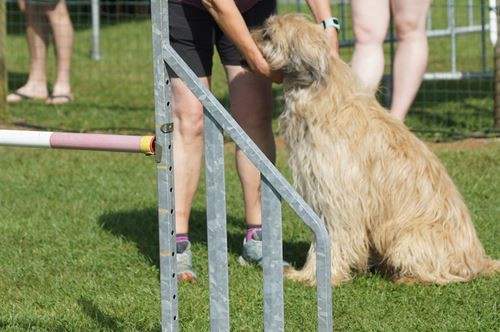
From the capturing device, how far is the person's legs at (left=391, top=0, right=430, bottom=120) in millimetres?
5617

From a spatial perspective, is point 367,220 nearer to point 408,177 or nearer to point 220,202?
point 408,177

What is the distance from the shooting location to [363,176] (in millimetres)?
4383

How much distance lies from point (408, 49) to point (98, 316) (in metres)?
2.56

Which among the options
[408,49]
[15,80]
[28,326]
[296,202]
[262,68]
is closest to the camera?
[296,202]

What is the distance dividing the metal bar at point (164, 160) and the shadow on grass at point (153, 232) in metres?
1.68

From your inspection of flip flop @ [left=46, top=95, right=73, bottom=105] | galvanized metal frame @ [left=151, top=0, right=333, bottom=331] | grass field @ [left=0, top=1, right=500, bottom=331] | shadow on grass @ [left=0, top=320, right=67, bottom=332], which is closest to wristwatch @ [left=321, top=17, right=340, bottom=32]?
grass field @ [left=0, top=1, right=500, bottom=331]

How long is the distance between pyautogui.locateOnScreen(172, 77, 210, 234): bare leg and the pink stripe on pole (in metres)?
1.49

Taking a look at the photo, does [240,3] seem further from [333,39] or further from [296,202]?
[296,202]

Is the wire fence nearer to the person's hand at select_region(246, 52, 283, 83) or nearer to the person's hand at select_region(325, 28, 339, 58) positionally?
the person's hand at select_region(325, 28, 339, 58)

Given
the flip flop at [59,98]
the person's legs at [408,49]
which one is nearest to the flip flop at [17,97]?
the flip flop at [59,98]

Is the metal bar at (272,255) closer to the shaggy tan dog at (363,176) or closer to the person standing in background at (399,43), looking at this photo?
the shaggy tan dog at (363,176)

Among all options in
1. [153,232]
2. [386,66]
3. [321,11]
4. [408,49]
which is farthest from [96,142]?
[386,66]

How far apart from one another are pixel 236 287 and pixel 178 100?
898 millimetres

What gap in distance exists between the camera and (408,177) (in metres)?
4.36
